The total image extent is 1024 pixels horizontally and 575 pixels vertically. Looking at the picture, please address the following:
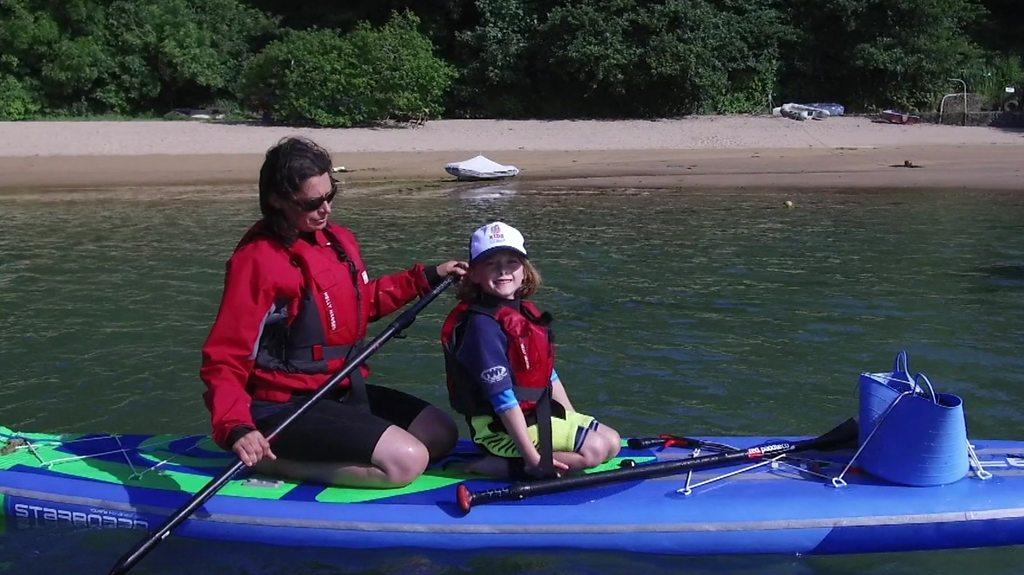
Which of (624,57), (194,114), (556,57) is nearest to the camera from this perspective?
(624,57)

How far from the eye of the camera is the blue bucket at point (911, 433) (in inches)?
142

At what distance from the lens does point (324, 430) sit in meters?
3.72

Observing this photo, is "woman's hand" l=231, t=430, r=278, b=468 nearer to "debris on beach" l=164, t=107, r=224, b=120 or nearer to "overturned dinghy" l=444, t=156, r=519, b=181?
"overturned dinghy" l=444, t=156, r=519, b=181

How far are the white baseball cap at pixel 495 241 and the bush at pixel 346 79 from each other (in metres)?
16.4

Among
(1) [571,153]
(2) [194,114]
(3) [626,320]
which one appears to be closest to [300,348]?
(3) [626,320]

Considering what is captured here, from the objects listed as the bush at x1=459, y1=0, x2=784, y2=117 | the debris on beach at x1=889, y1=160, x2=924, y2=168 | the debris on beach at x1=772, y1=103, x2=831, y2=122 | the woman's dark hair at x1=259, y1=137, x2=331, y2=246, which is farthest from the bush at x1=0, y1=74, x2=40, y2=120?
the woman's dark hair at x1=259, y1=137, x2=331, y2=246

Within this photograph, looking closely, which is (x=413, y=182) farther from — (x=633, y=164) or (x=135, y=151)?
(x=135, y=151)

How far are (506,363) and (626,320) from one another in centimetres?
373

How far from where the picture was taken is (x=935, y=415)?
358 cm

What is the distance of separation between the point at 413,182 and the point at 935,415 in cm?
1259

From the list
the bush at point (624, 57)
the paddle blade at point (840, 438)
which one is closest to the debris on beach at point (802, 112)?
the bush at point (624, 57)

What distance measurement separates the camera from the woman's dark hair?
3551mm

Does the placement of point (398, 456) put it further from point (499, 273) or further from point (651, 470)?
point (651, 470)

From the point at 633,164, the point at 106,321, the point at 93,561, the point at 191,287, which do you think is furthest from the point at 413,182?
the point at 93,561
